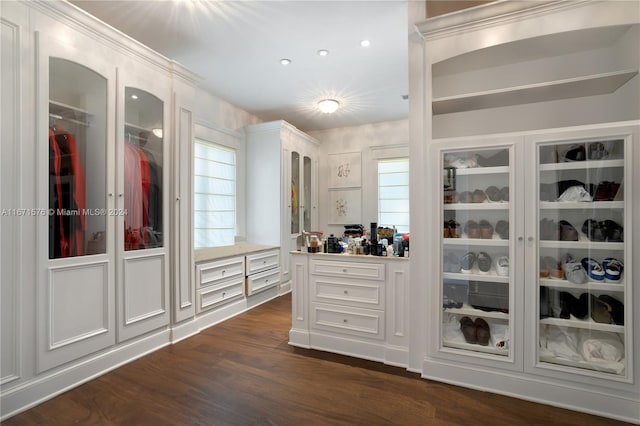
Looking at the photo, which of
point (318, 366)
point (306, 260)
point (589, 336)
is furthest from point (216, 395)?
point (589, 336)

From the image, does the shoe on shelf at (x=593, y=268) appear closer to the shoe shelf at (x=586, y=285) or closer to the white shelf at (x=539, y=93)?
the shoe shelf at (x=586, y=285)

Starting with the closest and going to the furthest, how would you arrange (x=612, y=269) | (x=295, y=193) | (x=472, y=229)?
(x=612, y=269) → (x=472, y=229) → (x=295, y=193)

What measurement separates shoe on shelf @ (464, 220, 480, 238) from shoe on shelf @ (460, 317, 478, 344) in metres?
0.62

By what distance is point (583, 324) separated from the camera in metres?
1.97

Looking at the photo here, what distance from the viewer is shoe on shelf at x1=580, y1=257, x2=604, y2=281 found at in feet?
6.36

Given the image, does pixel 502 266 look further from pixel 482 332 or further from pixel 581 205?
pixel 581 205

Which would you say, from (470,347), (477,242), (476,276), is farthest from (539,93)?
(470,347)

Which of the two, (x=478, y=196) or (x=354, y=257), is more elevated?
(x=478, y=196)

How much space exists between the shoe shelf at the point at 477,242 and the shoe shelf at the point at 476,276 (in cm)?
21

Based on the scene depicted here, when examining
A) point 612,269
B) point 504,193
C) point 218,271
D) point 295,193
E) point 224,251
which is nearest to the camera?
point 612,269

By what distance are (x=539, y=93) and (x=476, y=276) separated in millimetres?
1346

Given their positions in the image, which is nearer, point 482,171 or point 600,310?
point 600,310

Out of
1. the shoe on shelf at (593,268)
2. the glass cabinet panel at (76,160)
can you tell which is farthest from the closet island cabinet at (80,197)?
the shoe on shelf at (593,268)

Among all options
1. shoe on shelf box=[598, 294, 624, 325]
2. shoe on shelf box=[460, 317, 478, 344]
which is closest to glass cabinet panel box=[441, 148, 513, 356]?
shoe on shelf box=[460, 317, 478, 344]
